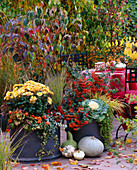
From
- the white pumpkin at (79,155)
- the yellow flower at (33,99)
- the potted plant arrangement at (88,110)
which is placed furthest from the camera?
the potted plant arrangement at (88,110)

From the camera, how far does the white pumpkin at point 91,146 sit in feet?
11.5

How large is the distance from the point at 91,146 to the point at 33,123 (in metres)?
0.75

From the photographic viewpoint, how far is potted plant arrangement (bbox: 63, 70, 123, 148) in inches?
144

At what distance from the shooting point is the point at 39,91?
3.45m

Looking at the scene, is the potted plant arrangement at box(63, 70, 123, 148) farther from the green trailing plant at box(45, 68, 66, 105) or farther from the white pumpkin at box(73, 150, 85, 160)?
the white pumpkin at box(73, 150, 85, 160)

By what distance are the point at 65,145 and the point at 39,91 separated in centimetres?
74

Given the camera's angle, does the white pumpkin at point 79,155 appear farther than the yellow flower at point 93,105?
No

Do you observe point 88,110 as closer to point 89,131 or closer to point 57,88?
point 89,131

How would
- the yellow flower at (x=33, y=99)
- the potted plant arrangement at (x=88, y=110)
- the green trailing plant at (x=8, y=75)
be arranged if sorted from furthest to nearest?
the green trailing plant at (x=8, y=75)
the potted plant arrangement at (x=88, y=110)
the yellow flower at (x=33, y=99)

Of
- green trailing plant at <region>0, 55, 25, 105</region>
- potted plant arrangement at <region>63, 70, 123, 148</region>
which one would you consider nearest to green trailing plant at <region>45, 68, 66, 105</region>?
potted plant arrangement at <region>63, 70, 123, 148</region>

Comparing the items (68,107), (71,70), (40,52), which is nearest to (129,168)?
(68,107)

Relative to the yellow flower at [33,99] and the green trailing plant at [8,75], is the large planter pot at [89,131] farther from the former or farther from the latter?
the green trailing plant at [8,75]

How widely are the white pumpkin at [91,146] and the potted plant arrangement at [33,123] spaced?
1.07ft

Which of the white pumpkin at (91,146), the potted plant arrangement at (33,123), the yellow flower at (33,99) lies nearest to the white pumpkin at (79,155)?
the white pumpkin at (91,146)
